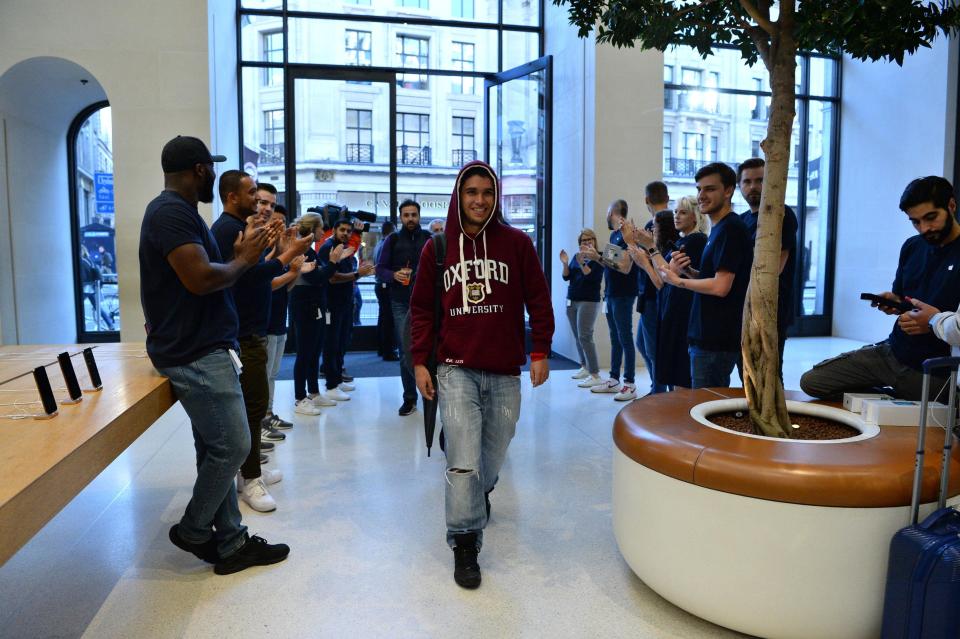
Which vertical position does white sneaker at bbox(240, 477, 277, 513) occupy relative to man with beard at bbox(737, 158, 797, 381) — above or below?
below

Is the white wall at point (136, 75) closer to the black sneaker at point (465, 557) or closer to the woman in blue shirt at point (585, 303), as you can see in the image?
the woman in blue shirt at point (585, 303)

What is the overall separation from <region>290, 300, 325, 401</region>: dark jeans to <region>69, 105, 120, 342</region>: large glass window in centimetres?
405

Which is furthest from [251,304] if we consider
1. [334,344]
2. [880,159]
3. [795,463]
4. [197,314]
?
[880,159]

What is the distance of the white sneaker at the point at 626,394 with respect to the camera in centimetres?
548

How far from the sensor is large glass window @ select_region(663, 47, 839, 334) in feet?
28.0

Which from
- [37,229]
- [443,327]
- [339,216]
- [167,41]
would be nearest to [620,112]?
[339,216]

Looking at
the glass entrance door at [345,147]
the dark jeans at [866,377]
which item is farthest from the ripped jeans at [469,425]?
the glass entrance door at [345,147]

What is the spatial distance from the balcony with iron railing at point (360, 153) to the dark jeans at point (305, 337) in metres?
3.47

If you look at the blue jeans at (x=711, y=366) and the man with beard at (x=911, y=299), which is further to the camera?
the blue jeans at (x=711, y=366)

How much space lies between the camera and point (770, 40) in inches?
103

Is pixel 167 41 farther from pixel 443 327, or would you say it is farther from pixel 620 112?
pixel 443 327

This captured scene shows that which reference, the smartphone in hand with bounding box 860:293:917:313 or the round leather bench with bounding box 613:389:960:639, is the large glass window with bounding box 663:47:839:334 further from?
the round leather bench with bounding box 613:389:960:639

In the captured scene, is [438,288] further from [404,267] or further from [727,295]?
[404,267]

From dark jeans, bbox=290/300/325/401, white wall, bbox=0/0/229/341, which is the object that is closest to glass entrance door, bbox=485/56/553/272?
white wall, bbox=0/0/229/341
